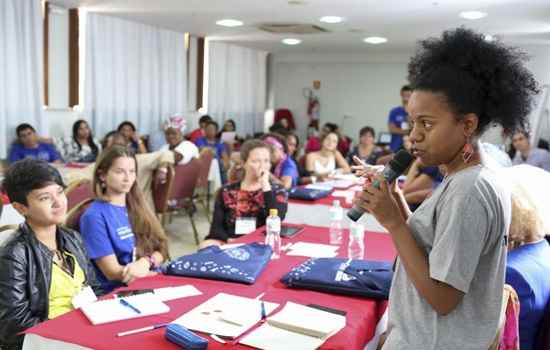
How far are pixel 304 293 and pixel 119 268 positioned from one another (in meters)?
0.98

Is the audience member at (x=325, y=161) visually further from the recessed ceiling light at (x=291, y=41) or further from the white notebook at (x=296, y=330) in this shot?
the white notebook at (x=296, y=330)

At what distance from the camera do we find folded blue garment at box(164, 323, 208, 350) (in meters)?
1.38

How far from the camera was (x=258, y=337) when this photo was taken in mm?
1467

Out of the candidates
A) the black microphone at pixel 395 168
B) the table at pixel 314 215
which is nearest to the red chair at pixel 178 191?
the table at pixel 314 215

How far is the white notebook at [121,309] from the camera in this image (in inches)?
62.0

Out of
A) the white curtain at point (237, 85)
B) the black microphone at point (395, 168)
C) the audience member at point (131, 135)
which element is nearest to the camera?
the black microphone at point (395, 168)

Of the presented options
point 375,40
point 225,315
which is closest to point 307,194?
point 225,315

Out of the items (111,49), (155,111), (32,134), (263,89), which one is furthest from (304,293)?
(263,89)

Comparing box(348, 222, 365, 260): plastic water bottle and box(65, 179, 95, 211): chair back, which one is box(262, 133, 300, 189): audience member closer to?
box(65, 179, 95, 211): chair back

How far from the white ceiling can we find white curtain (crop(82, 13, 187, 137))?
27 cm

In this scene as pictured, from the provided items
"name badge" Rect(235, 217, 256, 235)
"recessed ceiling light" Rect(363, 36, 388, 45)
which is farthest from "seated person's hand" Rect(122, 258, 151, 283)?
"recessed ceiling light" Rect(363, 36, 388, 45)

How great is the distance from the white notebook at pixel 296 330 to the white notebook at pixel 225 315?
0.05 metres

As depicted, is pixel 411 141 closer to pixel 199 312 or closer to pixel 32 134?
pixel 199 312

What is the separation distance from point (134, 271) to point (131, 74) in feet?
19.4
